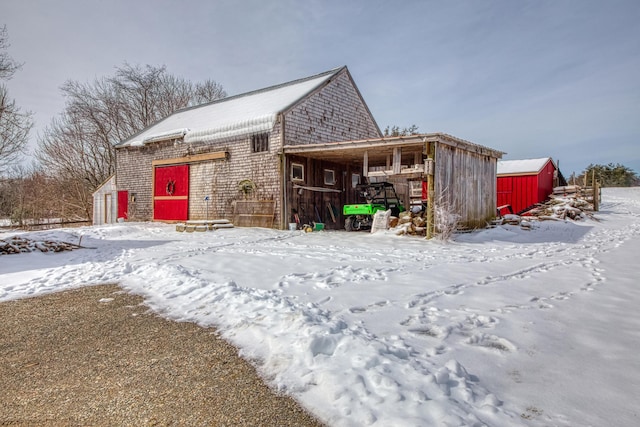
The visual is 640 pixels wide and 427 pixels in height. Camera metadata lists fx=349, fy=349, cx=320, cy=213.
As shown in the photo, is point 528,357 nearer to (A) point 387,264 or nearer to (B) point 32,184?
(A) point 387,264

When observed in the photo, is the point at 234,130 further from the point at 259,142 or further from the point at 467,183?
the point at 467,183

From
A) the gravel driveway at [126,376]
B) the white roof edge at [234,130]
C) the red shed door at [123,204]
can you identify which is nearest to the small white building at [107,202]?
the red shed door at [123,204]

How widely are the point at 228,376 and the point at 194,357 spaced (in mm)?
475

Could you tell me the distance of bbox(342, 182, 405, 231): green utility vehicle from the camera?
12.6 m

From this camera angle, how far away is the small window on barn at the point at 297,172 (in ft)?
44.0

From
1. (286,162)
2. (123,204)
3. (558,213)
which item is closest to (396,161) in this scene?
(286,162)

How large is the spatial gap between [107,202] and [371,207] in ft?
50.9

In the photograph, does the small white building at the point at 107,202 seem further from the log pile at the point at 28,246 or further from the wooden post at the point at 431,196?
the wooden post at the point at 431,196

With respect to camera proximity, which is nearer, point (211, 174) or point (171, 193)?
point (211, 174)

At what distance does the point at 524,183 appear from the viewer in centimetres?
2167

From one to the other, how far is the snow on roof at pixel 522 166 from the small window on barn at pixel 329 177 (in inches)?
526

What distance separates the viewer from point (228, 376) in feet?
8.09

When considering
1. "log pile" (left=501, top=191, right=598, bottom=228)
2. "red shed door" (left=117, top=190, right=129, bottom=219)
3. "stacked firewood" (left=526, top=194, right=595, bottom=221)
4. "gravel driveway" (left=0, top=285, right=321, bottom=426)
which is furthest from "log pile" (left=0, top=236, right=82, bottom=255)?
"stacked firewood" (left=526, top=194, right=595, bottom=221)

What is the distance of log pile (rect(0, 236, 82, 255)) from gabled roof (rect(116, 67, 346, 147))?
24.9ft
